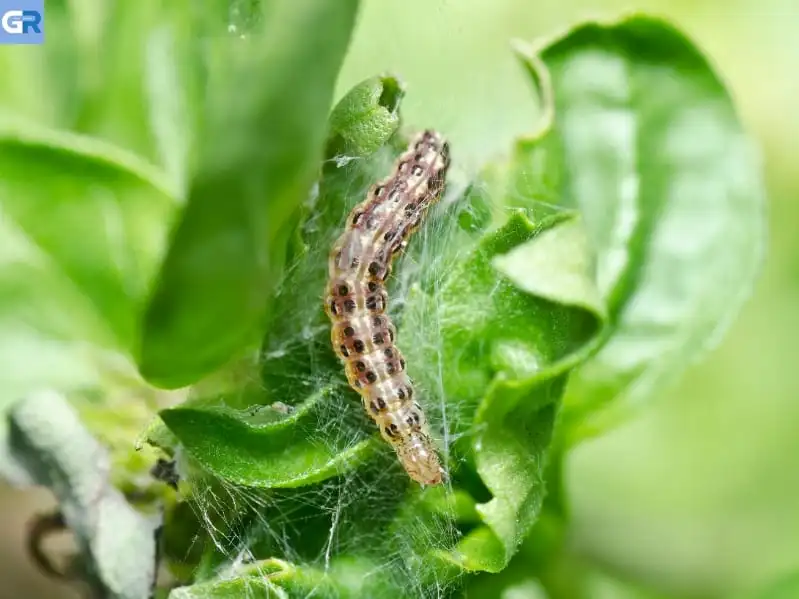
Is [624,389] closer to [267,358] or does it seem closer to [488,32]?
[267,358]

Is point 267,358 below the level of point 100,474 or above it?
above

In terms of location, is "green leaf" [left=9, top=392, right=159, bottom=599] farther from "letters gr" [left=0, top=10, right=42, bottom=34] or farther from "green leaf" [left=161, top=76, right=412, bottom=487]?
"letters gr" [left=0, top=10, right=42, bottom=34]

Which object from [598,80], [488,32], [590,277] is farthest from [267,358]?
[488,32]

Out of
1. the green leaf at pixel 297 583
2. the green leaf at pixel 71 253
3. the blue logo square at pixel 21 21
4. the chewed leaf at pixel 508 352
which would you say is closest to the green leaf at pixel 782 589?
the chewed leaf at pixel 508 352

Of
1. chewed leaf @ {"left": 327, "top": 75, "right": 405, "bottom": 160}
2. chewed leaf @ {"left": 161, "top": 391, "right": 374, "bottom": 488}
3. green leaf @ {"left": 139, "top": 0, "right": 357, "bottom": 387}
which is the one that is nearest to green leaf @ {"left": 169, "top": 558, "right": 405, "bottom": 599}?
chewed leaf @ {"left": 161, "top": 391, "right": 374, "bottom": 488}

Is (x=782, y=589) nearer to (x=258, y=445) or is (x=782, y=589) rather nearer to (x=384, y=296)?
(x=384, y=296)

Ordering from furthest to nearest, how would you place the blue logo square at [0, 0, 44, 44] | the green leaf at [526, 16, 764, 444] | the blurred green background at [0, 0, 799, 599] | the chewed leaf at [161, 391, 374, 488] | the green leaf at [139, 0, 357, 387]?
the blurred green background at [0, 0, 799, 599]
the blue logo square at [0, 0, 44, 44]
the green leaf at [526, 16, 764, 444]
the green leaf at [139, 0, 357, 387]
the chewed leaf at [161, 391, 374, 488]

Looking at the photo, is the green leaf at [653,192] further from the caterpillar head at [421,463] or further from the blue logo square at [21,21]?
Answer: the blue logo square at [21,21]
